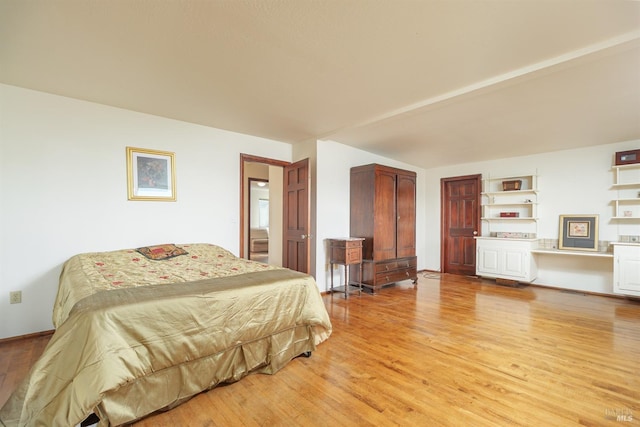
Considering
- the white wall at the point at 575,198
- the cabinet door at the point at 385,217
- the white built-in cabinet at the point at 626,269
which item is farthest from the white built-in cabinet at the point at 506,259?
the cabinet door at the point at 385,217

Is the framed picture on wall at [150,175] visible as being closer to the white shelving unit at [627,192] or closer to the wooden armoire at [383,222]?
the wooden armoire at [383,222]

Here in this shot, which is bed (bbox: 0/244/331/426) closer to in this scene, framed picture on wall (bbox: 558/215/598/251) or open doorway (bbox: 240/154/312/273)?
open doorway (bbox: 240/154/312/273)

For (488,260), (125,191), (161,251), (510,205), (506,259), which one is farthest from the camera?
(510,205)

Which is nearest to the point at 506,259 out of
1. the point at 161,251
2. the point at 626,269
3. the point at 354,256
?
the point at 626,269

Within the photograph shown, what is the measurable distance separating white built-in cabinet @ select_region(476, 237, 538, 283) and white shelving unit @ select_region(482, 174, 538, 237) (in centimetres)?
40

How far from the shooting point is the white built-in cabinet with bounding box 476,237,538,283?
473cm

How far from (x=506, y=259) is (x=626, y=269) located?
1.43 m

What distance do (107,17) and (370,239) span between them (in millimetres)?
3829

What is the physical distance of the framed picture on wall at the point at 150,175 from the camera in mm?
3191

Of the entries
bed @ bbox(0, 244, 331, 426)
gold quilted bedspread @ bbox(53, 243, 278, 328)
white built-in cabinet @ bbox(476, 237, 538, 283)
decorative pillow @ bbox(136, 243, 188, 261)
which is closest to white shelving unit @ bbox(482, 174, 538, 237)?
white built-in cabinet @ bbox(476, 237, 538, 283)

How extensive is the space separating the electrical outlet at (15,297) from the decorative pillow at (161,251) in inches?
40.5

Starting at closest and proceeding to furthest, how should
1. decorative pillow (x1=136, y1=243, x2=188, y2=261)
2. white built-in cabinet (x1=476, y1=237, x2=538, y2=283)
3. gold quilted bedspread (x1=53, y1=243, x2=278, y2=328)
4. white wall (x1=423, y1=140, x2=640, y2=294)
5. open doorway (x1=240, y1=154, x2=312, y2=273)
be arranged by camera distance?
gold quilted bedspread (x1=53, y1=243, x2=278, y2=328), decorative pillow (x1=136, y1=243, x2=188, y2=261), open doorway (x1=240, y1=154, x2=312, y2=273), white wall (x1=423, y1=140, x2=640, y2=294), white built-in cabinet (x1=476, y1=237, x2=538, y2=283)

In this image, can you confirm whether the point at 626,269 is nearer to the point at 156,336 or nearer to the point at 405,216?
the point at 405,216

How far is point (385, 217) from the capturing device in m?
4.61
